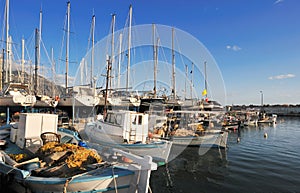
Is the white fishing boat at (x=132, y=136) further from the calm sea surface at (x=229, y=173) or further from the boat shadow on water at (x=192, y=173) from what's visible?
the calm sea surface at (x=229, y=173)

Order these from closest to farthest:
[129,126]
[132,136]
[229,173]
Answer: [229,173] → [129,126] → [132,136]

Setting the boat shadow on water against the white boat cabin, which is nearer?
the boat shadow on water

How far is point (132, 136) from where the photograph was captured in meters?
14.3

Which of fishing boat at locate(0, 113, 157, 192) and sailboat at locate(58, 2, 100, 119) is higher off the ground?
sailboat at locate(58, 2, 100, 119)

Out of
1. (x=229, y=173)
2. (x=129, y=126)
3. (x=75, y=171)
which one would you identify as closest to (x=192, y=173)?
(x=229, y=173)

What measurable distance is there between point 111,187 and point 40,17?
40.5 meters

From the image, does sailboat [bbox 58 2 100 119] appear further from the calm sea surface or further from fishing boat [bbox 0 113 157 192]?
fishing boat [bbox 0 113 157 192]

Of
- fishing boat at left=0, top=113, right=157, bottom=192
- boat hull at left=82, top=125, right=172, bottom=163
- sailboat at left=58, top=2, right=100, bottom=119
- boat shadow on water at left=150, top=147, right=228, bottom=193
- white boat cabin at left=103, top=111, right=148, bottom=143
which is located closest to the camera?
fishing boat at left=0, top=113, right=157, bottom=192

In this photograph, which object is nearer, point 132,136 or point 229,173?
point 229,173

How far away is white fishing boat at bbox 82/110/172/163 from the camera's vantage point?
13.3 meters

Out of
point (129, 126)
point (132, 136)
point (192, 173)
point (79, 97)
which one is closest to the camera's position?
point (192, 173)

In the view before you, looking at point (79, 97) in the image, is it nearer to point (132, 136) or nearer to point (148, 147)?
point (132, 136)

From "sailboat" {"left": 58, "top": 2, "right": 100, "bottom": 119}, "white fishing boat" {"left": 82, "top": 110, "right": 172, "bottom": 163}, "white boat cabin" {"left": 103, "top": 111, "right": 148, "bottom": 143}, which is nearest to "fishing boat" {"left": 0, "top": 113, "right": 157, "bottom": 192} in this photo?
"white fishing boat" {"left": 82, "top": 110, "right": 172, "bottom": 163}

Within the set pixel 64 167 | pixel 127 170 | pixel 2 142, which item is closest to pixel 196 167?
pixel 127 170
